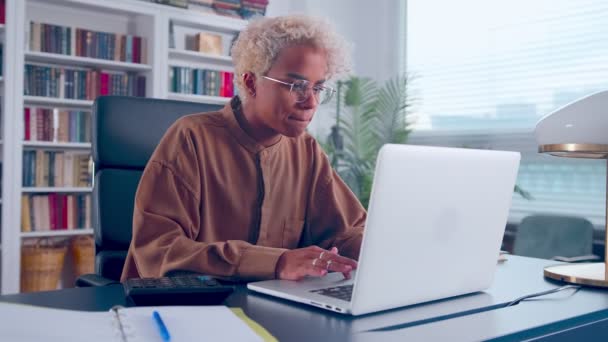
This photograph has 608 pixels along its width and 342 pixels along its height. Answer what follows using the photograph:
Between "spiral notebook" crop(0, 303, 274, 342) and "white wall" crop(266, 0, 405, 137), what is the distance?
373cm

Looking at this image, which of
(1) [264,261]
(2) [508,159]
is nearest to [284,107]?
(1) [264,261]

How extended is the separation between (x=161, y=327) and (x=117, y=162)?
3.73 ft

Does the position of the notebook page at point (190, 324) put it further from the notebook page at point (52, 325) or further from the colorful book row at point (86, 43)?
the colorful book row at point (86, 43)

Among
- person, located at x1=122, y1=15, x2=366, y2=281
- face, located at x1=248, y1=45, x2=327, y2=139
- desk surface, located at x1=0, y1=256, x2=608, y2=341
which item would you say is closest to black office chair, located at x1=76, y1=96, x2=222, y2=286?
person, located at x1=122, y1=15, x2=366, y2=281

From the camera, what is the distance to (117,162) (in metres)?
1.79

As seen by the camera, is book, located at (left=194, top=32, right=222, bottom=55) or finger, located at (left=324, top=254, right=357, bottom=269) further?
book, located at (left=194, top=32, right=222, bottom=55)

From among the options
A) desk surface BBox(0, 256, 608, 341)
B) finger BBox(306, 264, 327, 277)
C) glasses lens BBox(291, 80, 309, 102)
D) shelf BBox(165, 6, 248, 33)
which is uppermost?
shelf BBox(165, 6, 248, 33)

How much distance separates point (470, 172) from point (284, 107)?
0.66 metres

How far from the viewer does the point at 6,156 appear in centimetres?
335

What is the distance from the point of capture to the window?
3.36 meters

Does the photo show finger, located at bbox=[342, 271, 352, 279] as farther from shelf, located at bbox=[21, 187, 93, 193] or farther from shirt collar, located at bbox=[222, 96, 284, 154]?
shelf, located at bbox=[21, 187, 93, 193]

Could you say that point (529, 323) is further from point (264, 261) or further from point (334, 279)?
point (264, 261)

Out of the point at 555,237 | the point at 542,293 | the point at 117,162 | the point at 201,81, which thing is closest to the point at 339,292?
the point at 542,293

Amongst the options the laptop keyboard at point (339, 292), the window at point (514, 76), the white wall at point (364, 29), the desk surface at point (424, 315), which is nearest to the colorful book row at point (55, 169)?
the white wall at point (364, 29)
